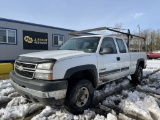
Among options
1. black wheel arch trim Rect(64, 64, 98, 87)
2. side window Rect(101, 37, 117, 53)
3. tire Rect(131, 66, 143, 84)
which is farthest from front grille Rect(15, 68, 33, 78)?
tire Rect(131, 66, 143, 84)

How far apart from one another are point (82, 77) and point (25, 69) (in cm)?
134

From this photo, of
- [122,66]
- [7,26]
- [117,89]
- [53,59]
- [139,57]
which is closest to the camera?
[53,59]

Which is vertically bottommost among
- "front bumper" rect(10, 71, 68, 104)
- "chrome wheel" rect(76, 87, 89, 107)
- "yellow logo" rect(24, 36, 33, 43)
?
"chrome wheel" rect(76, 87, 89, 107)

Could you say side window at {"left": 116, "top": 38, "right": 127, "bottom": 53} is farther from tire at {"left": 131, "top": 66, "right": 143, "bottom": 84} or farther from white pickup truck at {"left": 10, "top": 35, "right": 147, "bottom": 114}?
tire at {"left": 131, "top": 66, "right": 143, "bottom": 84}

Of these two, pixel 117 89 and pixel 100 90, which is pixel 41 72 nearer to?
pixel 100 90

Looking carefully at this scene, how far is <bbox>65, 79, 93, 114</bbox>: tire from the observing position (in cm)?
355

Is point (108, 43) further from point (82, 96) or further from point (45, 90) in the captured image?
point (45, 90)

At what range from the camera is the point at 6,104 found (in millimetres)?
4395

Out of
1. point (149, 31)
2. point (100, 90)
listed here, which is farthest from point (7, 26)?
point (149, 31)

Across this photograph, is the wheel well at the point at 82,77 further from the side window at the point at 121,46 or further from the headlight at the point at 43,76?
the side window at the point at 121,46

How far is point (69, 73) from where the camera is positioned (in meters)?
3.40

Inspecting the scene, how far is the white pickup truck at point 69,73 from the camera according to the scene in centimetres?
322

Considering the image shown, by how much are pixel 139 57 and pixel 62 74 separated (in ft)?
15.1

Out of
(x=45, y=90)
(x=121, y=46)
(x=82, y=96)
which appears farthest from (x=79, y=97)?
(x=121, y=46)
